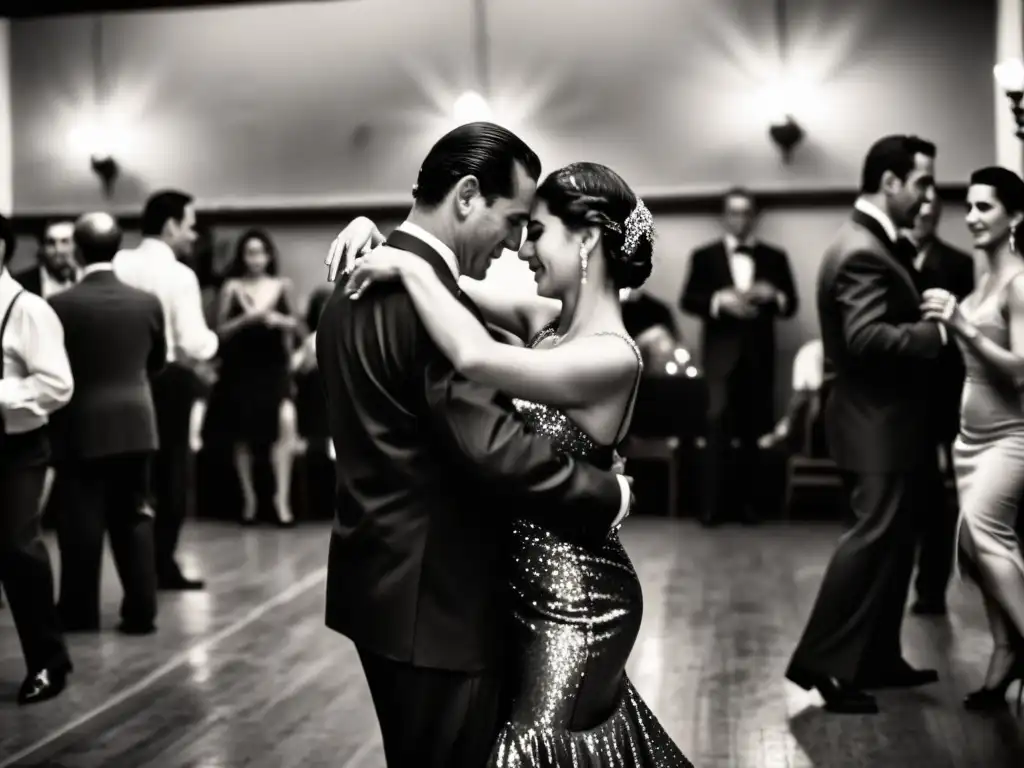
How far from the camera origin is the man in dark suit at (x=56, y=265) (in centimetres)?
778

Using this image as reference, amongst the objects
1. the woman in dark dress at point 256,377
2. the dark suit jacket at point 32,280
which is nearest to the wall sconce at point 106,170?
the woman in dark dress at point 256,377

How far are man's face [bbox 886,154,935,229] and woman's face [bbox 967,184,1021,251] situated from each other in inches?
Result: 7.3

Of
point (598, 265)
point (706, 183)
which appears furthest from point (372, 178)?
point (598, 265)

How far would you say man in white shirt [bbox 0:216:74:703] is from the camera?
4.54m

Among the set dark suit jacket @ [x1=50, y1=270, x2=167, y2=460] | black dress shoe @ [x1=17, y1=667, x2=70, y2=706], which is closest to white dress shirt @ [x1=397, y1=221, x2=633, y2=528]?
black dress shoe @ [x1=17, y1=667, x2=70, y2=706]

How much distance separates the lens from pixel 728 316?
8.57 meters

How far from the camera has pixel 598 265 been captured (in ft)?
8.37

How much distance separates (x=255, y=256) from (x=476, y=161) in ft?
21.9

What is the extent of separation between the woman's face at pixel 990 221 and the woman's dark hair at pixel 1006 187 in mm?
13

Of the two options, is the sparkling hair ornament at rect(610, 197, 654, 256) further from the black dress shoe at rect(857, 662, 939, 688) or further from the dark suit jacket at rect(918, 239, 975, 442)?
the black dress shoe at rect(857, 662, 939, 688)

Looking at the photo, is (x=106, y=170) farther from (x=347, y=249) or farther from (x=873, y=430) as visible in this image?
(x=347, y=249)

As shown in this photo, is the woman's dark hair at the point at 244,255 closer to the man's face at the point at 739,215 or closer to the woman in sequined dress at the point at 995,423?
the man's face at the point at 739,215

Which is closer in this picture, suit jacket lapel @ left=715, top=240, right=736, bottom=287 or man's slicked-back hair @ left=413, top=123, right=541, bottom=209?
man's slicked-back hair @ left=413, top=123, right=541, bottom=209

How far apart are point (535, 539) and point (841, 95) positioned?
7749mm
